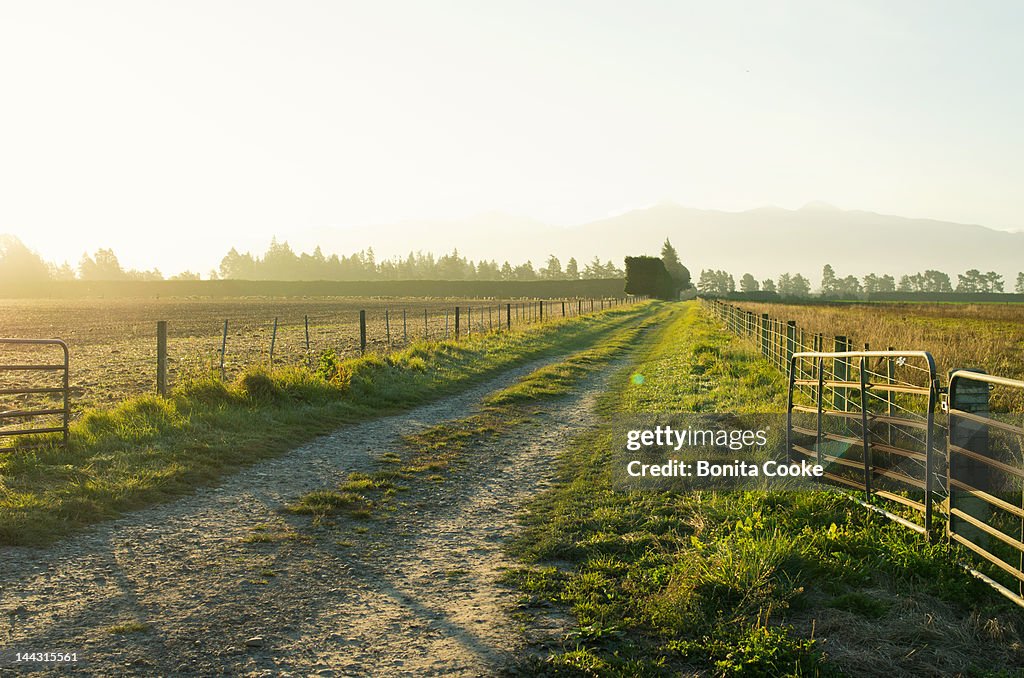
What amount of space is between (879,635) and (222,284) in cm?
16412

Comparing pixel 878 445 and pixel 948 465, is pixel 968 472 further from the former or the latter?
pixel 878 445

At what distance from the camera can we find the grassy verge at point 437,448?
7.82 meters

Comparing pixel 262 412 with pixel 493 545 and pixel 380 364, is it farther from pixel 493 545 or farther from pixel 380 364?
pixel 493 545

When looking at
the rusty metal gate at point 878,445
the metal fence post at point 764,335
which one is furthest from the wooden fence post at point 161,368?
the metal fence post at point 764,335

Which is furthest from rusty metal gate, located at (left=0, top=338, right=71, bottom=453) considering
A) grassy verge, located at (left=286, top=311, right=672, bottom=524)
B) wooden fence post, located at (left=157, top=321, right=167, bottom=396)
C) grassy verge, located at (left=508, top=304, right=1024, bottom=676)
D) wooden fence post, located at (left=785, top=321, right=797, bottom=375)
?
wooden fence post, located at (left=785, top=321, right=797, bottom=375)

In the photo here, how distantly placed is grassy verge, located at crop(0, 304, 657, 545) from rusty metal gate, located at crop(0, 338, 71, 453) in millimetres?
288

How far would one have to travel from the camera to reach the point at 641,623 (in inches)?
186

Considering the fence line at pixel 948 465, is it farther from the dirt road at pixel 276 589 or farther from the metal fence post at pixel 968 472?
the dirt road at pixel 276 589

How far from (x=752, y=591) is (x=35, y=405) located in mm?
16100

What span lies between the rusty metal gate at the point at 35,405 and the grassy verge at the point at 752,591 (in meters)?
6.65

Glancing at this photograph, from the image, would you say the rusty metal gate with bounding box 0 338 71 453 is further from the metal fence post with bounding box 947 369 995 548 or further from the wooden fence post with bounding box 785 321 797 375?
the wooden fence post with bounding box 785 321 797 375

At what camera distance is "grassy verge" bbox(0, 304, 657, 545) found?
293 inches

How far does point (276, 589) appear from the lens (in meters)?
5.46

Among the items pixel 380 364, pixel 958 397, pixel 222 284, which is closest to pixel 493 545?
pixel 958 397
